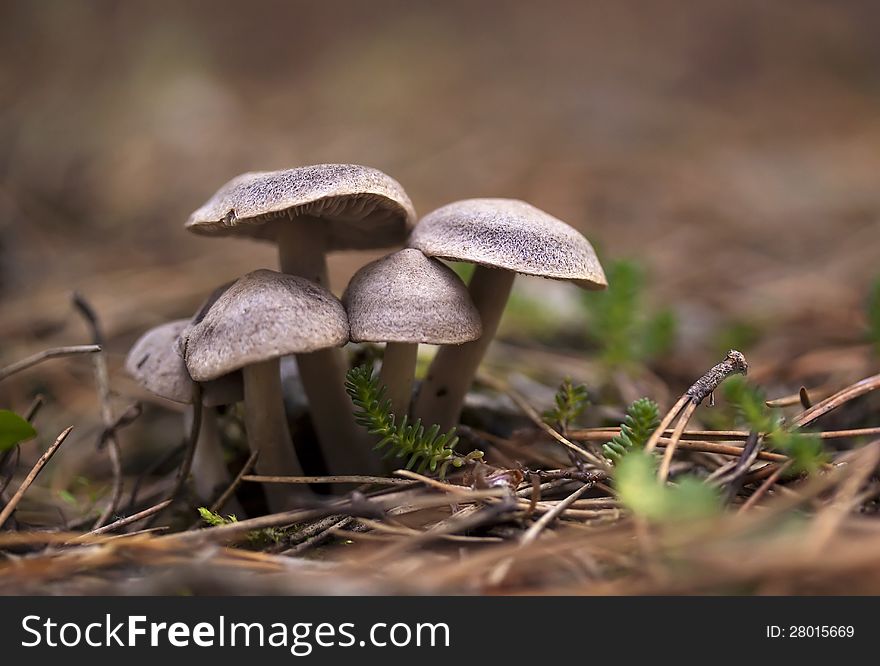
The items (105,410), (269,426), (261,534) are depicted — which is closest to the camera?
(261,534)

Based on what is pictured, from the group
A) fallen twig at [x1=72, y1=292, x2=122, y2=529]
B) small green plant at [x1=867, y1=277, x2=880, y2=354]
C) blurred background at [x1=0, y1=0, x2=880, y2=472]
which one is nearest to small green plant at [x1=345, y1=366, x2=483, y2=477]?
fallen twig at [x1=72, y1=292, x2=122, y2=529]

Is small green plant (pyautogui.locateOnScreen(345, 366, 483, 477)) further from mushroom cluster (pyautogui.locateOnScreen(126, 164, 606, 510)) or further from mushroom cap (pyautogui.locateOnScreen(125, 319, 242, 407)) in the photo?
mushroom cap (pyautogui.locateOnScreen(125, 319, 242, 407))

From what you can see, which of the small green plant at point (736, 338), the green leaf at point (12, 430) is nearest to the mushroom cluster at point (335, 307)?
the green leaf at point (12, 430)

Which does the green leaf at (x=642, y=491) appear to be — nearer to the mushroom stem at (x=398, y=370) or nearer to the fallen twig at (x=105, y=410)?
the mushroom stem at (x=398, y=370)

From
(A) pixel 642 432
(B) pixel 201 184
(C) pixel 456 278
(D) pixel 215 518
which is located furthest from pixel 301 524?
(B) pixel 201 184

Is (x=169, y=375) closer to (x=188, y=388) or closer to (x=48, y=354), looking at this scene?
(x=188, y=388)

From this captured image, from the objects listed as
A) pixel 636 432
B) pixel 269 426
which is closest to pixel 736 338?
pixel 636 432
